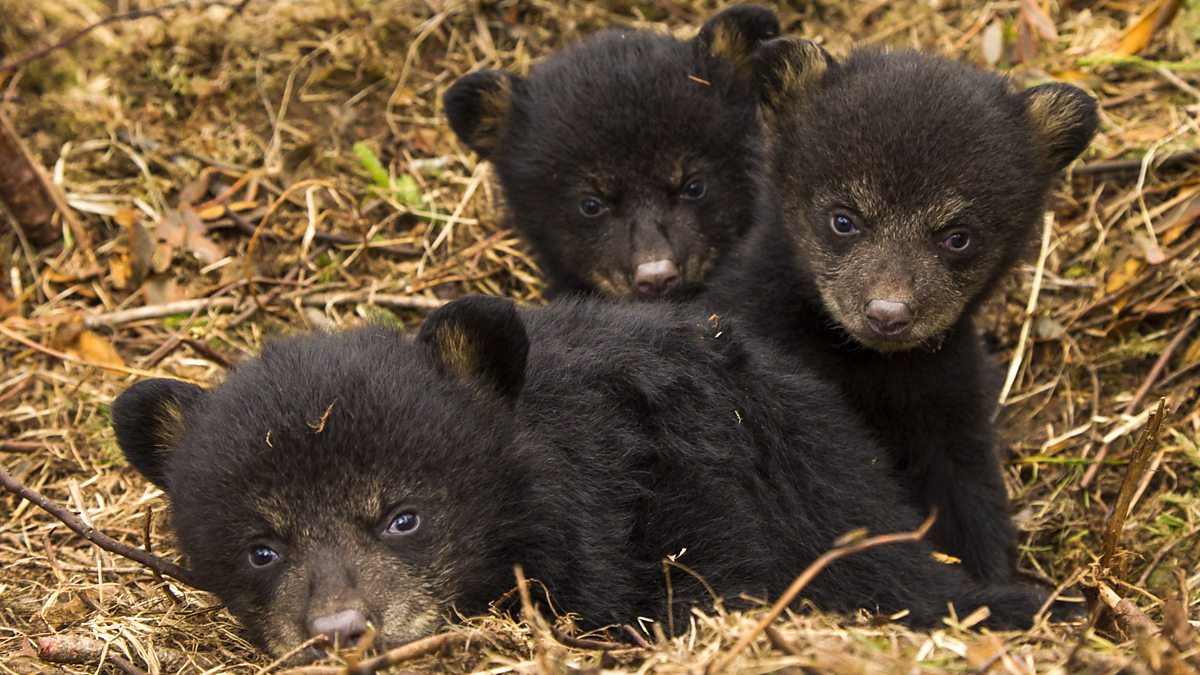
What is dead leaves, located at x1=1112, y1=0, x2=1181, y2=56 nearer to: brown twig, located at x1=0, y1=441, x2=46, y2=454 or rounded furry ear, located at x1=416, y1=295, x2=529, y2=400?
rounded furry ear, located at x1=416, y1=295, x2=529, y2=400

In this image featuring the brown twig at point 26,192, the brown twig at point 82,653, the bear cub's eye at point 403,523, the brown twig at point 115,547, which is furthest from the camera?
the brown twig at point 26,192

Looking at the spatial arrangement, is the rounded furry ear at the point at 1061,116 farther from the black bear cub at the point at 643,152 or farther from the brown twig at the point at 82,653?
the brown twig at the point at 82,653

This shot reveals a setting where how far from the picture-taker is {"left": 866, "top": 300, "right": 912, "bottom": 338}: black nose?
224 inches

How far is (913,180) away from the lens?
5707 mm

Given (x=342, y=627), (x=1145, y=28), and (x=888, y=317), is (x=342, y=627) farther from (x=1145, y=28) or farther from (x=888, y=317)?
(x=1145, y=28)

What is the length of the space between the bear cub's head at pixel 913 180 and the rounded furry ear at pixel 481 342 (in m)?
1.86

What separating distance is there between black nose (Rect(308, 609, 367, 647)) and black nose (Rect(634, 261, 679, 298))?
10.5ft

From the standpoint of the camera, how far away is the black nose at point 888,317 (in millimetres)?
5691

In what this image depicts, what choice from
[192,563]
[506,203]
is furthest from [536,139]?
[192,563]

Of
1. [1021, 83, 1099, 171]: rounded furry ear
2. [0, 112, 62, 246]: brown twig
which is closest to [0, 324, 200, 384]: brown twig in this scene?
[0, 112, 62, 246]: brown twig

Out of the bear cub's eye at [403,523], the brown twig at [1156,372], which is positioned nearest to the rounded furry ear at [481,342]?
the bear cub's eye at [403,523]

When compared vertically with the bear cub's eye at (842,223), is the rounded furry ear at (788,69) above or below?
above

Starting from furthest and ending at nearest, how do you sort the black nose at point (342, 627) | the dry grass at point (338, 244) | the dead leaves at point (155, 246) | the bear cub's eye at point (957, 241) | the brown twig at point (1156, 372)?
the dead leaves at point (155, 246)
the brown twig at point (1156, 372)
the dry grass at point (338, 244)
the bear cub's eye at point (957, 241)
the black nose at point (342, 627)

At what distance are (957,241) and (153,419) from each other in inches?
133
